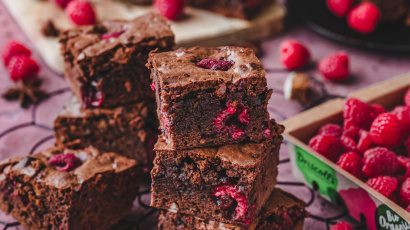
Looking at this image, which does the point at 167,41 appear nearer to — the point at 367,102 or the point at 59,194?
the point at 59,194

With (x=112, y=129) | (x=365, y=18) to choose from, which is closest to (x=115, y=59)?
(x=112, y=129)

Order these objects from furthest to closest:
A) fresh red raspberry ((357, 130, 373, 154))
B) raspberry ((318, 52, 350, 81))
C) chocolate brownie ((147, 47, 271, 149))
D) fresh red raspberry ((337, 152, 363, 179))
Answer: raspberry ((318, 52, 350, 81)) < fresh red raspberry ((357, 130, 373, 154)) < fresh red raspberry ((337, 152, 363, 179)) < chocolate brownie ((147, 47, 271, 149))

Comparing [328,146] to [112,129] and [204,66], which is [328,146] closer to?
[204,66]

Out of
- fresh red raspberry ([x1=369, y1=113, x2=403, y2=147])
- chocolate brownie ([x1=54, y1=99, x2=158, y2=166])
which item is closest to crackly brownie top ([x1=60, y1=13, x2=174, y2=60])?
chocolate brownie ([x1=54, y1=99, x2=158, y2=166])

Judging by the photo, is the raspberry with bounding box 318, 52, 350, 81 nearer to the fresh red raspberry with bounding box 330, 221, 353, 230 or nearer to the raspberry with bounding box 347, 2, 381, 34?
the raspberry with bounding box 347, 2, 381, 34

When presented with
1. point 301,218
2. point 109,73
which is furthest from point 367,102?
point 109,73

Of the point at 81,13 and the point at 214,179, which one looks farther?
the point at 81,13
